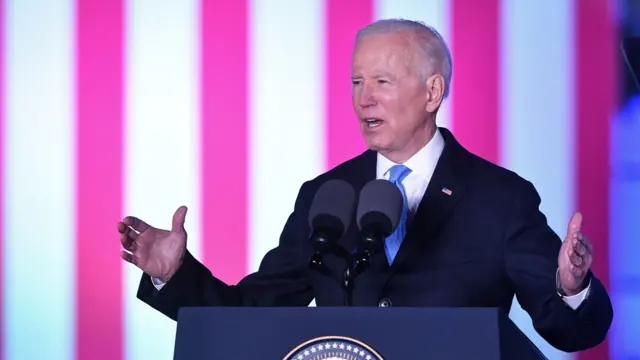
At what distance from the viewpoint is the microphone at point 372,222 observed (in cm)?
155

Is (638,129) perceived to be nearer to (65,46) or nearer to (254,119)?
(254,119)

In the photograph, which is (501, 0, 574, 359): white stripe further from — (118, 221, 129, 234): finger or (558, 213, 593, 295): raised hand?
(118, 221, 129, 234): finger

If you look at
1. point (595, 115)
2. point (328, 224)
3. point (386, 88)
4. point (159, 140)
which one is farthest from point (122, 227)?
point (595, 115)

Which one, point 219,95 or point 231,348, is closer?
point 231,348

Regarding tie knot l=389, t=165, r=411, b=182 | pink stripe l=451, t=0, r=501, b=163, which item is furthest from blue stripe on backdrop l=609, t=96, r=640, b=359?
tie knot l=389, t=165, r=411, b=182

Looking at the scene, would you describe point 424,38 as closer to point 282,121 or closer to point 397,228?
point 397,228

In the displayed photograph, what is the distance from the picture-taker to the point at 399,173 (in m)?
2.20

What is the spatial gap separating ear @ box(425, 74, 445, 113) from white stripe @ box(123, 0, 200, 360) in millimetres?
1093

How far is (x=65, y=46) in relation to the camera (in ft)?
10.4

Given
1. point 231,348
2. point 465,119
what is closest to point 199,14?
point 465,119

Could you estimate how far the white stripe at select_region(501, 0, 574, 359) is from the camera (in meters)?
3.04

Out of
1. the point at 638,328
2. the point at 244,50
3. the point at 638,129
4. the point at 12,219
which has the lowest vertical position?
the point at 638,328

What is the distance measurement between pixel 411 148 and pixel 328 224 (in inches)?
24.7

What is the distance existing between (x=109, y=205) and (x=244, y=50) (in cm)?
57
